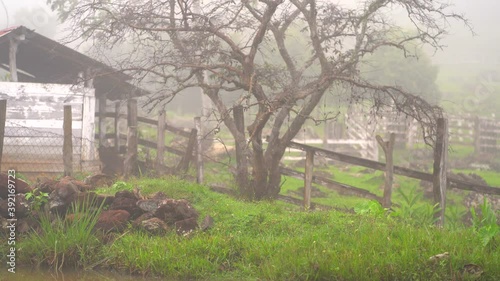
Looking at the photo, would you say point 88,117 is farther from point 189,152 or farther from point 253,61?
point 253,61

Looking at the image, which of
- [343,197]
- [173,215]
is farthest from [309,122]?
[173,215]

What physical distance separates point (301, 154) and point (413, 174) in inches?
584

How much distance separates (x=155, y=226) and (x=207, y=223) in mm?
802

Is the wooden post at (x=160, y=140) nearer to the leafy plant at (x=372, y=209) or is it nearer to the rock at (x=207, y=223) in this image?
the rock at (x=207, y=223)

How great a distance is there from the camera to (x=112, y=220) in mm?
7719

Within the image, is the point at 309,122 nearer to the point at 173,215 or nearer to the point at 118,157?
the point at 118,157

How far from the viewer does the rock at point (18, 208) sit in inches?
301

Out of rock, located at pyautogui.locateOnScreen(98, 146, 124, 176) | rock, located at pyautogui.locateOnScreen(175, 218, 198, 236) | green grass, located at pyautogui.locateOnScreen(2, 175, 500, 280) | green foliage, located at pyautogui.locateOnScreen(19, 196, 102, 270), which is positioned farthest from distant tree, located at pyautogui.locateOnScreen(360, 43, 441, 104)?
green foliage, located at pyautogui.locateOnScreen(19, 196, 102, 270)

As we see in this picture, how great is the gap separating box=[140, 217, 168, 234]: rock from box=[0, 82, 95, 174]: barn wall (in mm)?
6216

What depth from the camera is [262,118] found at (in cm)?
997

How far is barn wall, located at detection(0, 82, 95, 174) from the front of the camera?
13438 mm

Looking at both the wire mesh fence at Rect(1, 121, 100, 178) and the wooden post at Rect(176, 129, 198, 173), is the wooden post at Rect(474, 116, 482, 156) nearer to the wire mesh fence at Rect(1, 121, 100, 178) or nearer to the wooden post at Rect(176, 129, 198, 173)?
the wooden post at Rect(176, 129, 198, 173)

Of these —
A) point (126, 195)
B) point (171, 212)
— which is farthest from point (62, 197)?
point (171, 212)

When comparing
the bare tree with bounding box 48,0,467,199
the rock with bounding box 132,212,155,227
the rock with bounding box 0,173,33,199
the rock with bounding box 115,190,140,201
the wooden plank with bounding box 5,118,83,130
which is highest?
the bare tree with bounding box 48,0,467,199
